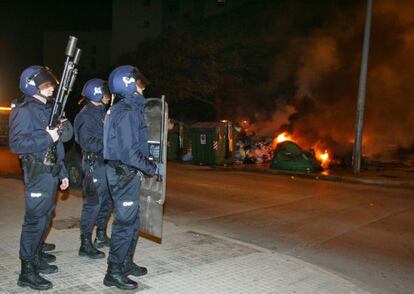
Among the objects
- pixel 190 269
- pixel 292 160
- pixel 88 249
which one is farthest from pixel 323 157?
pixel 88 249

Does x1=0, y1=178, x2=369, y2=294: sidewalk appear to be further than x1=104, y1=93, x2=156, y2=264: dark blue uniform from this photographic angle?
Yes

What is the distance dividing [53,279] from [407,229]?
5.71 meters

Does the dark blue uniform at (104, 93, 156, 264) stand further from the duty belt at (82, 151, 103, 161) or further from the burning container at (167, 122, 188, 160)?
the burning container at (167, 122, 188, 160)

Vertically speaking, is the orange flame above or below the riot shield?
above

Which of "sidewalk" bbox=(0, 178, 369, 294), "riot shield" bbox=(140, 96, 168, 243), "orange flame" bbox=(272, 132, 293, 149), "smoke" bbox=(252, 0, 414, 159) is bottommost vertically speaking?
"sidewalk" bbox=(0, 178, 369, 294)

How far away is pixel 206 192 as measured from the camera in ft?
34.7

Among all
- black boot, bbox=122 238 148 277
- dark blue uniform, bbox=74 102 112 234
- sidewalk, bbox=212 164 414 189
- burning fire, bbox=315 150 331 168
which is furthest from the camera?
burning fire, bbox=315 150 331 168

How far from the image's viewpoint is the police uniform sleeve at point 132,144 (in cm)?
403

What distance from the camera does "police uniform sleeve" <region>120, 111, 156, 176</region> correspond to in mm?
4031

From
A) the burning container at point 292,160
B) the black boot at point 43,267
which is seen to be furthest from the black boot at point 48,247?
the burning container at point 292,160

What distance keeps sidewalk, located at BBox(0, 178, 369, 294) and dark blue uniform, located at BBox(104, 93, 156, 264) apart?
480 mm

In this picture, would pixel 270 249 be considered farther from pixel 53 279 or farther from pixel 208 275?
pixel 53 279

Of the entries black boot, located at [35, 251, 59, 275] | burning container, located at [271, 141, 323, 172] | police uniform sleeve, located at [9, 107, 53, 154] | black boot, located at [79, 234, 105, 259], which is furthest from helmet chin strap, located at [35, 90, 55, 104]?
burning container, located at [271, 141, 323, 172]

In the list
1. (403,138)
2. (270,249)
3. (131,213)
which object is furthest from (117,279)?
(403,138)
